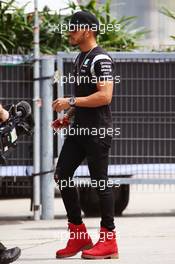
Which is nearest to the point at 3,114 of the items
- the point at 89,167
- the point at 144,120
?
the point at 89,167

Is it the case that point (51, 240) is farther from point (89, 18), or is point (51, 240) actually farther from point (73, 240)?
point (89, 18)

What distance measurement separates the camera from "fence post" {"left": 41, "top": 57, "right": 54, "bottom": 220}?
1180cm

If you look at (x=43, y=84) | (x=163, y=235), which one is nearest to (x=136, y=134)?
(x=43, y=84)

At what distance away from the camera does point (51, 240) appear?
9914 mm

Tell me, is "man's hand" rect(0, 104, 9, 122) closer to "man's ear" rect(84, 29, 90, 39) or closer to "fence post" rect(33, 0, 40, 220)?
"man's ear" rect(84, 29, 90, 39)

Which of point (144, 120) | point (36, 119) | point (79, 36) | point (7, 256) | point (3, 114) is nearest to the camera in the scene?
point (3, 114)

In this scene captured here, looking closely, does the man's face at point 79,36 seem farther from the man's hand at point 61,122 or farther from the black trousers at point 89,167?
the black trousers at point 89,167

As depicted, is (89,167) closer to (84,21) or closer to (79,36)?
(79,36)

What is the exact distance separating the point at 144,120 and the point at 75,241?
3819 millimetres

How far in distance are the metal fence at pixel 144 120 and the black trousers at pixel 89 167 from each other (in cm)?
354

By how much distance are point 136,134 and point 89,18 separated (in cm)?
378

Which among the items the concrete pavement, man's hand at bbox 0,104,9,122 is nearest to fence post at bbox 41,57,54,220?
the concrete pavement

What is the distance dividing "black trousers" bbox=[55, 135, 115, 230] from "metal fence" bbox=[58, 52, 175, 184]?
354 cm

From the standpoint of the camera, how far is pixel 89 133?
8.25 meters
